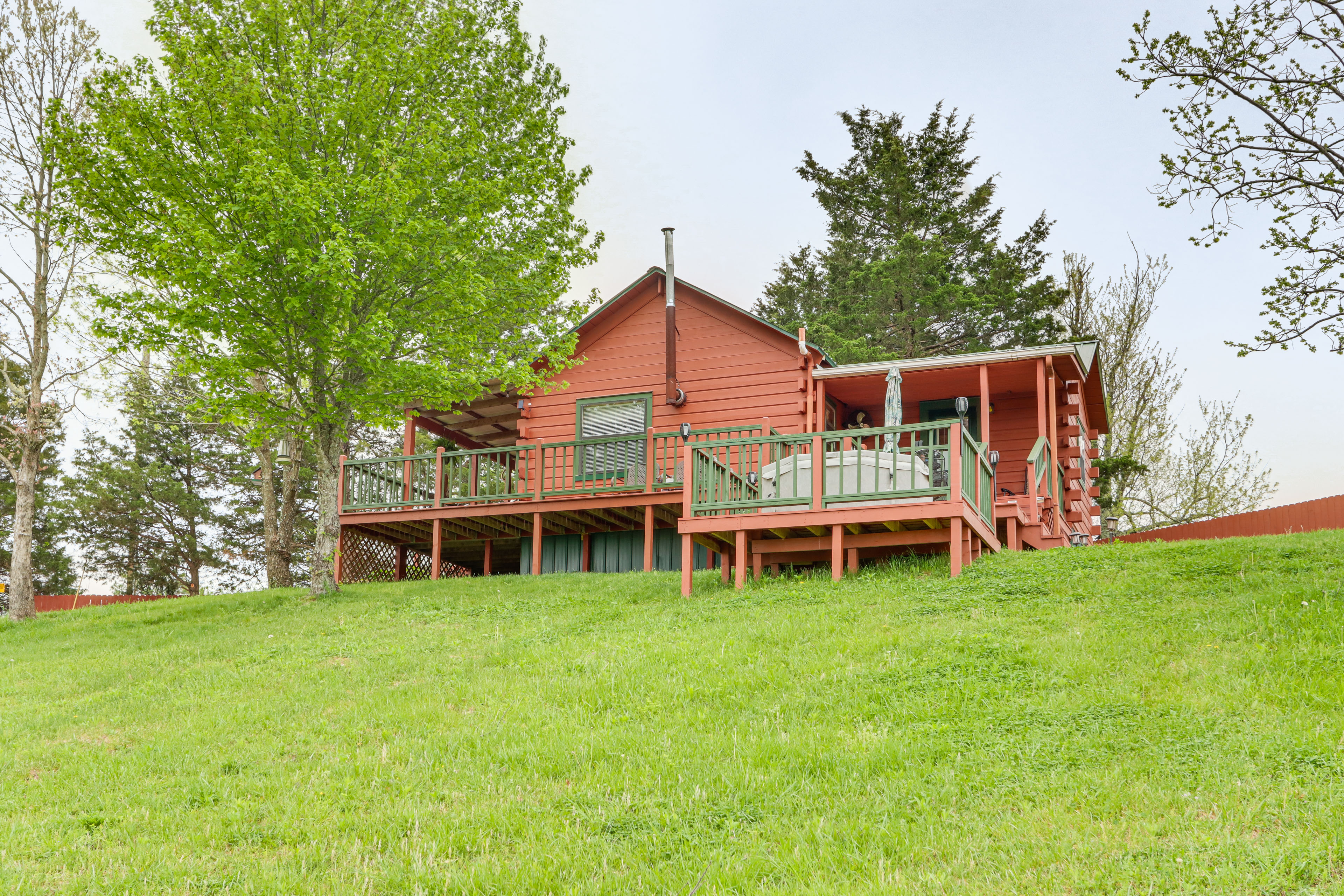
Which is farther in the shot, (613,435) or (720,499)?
(613,435)

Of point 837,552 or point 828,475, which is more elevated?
point 828,475

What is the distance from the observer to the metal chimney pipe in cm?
1894

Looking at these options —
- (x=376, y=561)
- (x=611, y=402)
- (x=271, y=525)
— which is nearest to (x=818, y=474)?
(x=611, y=402)

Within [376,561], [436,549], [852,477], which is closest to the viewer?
[852,477]

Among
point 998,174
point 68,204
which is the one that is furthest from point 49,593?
point 998,174

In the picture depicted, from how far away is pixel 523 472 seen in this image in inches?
777

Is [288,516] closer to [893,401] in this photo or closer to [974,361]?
[974,361]

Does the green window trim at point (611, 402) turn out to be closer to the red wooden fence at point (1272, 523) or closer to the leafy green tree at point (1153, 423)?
the red wooden fence at point (1272, 523)

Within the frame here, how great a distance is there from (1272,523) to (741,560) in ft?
40.4

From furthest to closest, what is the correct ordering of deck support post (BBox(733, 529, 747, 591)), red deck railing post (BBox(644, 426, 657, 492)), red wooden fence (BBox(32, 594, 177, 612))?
red wooden fence (BBox(32, 594, 177, 612)) < red deck railing post (BBox(644, 426, 657, 492)) < deck support post (BBox(733, 529, 747, 591))

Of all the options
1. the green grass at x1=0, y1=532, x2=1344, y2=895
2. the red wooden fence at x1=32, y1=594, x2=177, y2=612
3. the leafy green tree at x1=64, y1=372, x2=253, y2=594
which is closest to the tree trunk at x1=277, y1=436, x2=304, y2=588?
the red wooden fence at x1=32, y1=594, x2=177, y2=612

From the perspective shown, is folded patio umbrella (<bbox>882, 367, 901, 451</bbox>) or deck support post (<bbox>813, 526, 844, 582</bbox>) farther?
folded patio umbrella (<bbox>882, 367, 901, 451</bbox>)

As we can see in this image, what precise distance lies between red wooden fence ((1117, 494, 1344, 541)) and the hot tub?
256 inches

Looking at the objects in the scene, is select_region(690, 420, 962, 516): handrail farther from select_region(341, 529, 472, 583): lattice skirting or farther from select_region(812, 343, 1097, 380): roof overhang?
select_region(341, 529, 472, 583): lattice skirting
